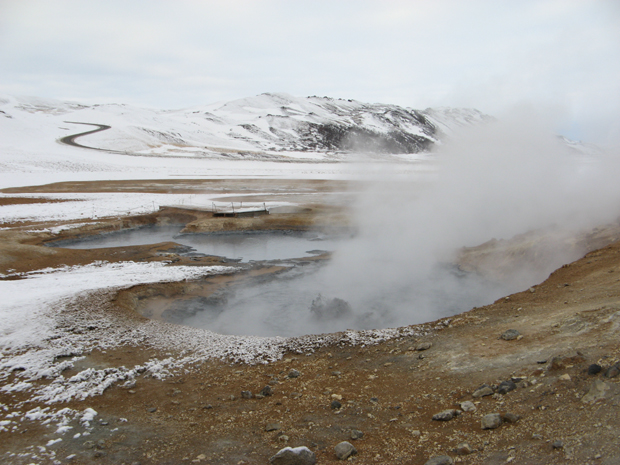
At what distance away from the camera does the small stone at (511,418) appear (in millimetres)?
4383

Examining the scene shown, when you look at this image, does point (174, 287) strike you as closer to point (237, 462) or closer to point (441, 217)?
point (237, 462)

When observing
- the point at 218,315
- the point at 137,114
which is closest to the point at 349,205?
the point at 218,315

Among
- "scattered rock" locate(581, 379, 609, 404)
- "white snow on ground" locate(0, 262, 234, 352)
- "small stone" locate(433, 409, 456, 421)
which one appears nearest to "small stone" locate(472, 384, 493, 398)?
"small stone" locate(433, 409, 456, 421)

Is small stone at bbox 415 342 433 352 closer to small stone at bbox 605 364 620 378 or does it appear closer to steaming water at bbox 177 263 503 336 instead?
steaming water at bbox 177 263 503 336

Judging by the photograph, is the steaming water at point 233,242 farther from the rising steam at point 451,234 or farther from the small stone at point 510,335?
the small stone at point 510,335

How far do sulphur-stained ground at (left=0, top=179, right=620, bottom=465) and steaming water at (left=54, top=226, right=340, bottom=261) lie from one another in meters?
8.40

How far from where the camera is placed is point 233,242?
1934 centimetres

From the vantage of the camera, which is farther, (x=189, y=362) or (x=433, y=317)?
(x=433, y=317)

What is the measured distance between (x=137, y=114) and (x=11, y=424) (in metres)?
112

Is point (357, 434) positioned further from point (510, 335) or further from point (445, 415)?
point (510, 335)

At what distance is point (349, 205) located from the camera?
26328 mm

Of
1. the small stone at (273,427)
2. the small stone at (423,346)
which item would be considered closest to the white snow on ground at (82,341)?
the small stone at (423,346)

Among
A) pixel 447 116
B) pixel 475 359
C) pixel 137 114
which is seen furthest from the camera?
pixel 447 116

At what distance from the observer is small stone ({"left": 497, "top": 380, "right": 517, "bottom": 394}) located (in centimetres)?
504
